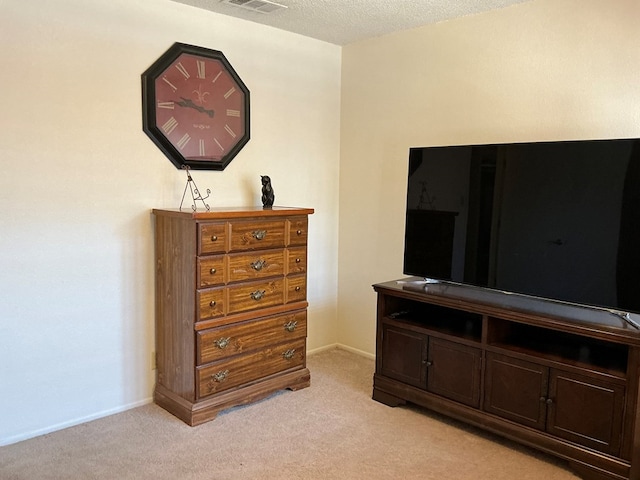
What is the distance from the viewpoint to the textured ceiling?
3.12 m

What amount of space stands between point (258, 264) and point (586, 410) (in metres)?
1.84

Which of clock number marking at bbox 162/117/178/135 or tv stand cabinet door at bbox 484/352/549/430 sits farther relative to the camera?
clock number marking at bbox 162/117/178/135

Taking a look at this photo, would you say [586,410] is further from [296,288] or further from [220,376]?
[220,376]

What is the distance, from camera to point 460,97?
11.2ft

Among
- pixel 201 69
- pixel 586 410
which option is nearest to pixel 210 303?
pixel 201 69

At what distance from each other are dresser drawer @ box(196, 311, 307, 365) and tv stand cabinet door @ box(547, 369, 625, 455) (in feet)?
5.00

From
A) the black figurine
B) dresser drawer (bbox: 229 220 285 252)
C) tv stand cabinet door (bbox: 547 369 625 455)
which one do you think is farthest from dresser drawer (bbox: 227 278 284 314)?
tv stand cabinet door (bbox: 547 369 625 455)

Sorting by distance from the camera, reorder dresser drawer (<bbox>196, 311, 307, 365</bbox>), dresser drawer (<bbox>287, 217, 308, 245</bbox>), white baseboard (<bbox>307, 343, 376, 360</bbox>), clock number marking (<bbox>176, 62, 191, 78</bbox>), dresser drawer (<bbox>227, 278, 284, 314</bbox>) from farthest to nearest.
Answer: white baseboard (<bbox>307, 343, 376, 360</bbox>) → dresser drawer (<bbox>287, 217, 308, 245</bbox>) → clock number marking (<bbox>176, 62, 191, 78</bbox>) → dresser drawer (<bbox>227, 278, 284, 314</bbox>) → dresser drawer (<bbox>196, 311, 307, 365</bbox>)

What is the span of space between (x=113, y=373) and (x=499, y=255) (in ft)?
7.47

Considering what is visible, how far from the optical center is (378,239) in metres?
3.96

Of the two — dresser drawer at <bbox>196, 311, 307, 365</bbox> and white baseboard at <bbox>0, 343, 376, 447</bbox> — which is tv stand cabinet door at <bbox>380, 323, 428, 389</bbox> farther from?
white baseboard at <bbox>0, 343, 376, 447</bbox>

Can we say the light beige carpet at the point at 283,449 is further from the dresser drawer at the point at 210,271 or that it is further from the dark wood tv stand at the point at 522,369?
the dresser drawer at the point at 210,271

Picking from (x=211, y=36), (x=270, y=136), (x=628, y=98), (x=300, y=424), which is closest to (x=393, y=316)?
(x=300, y=424)

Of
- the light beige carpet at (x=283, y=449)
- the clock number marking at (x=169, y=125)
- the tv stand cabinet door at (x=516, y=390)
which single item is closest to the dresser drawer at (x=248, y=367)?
the light beige carpet at (x=283, y=449)
